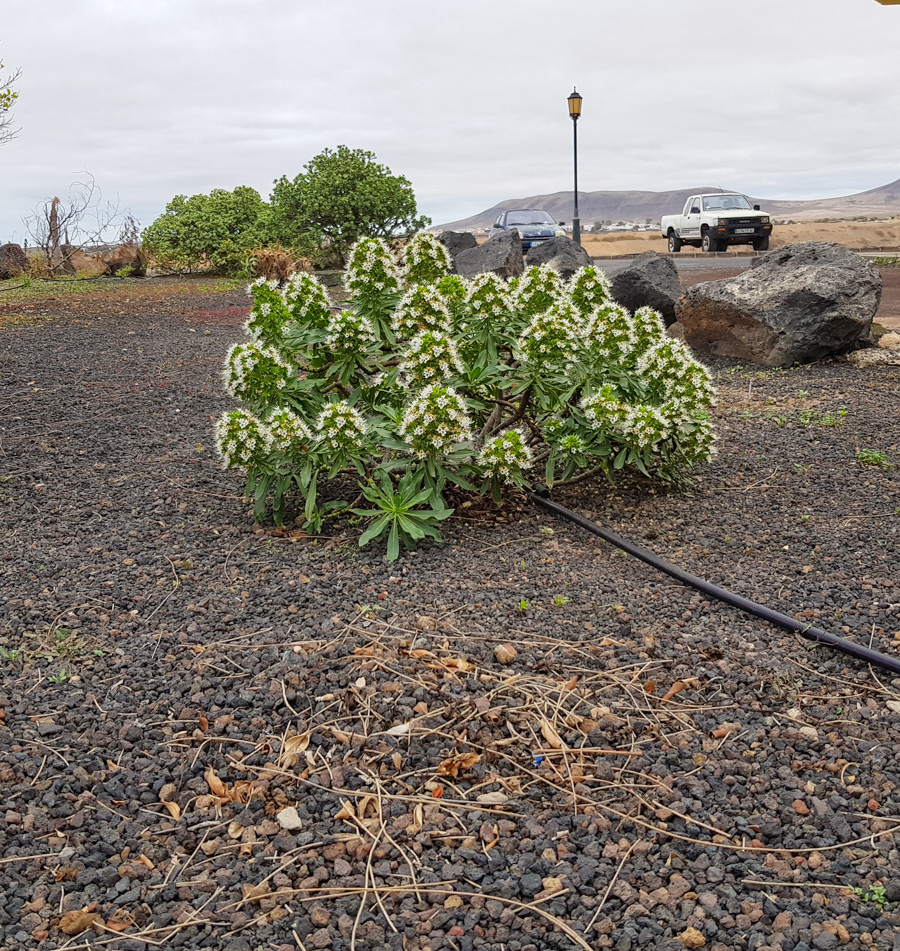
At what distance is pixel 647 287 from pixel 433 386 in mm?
6231

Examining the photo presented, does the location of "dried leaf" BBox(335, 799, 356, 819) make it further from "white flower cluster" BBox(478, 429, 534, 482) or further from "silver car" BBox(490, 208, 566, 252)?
"silver car" BBox(490, 208, 566, 252)

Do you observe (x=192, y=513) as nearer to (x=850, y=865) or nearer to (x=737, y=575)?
(x=737, y=575)

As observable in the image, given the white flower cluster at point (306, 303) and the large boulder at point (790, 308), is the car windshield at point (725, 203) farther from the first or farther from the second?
the white flower cluster at point (306, 303)

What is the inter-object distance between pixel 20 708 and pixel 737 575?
2.52 m

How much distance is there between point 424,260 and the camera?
14.3 feet

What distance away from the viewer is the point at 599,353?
167 inches

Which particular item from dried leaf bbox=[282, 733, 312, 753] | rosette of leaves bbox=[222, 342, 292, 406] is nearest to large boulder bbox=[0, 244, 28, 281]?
rosette of leaves bbox=[222, 342, 292, 406]

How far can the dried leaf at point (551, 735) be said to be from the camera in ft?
7.84

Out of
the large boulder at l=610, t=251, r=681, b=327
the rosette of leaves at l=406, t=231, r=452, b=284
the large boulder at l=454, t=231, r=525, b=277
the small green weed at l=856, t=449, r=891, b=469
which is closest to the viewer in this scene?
the rosette of leaves at l=406, t=231, r=452, b=284

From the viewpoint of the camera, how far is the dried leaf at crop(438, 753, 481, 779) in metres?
2.29

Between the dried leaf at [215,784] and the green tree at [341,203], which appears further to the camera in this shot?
the green tree at [341,203]

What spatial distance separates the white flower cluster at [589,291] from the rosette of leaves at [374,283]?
2.91 feet

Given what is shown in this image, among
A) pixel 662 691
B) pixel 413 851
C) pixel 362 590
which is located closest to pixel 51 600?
pixel 362 590

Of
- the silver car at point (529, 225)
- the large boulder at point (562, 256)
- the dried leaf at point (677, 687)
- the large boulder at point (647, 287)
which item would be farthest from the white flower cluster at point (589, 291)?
the silver car at point (529, 225)
